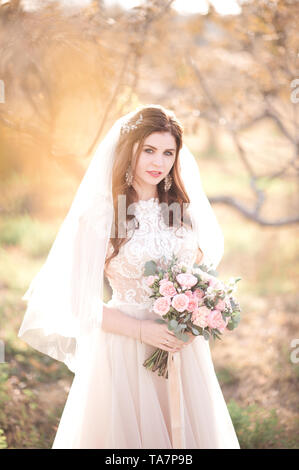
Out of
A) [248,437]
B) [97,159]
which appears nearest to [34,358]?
[248,437]

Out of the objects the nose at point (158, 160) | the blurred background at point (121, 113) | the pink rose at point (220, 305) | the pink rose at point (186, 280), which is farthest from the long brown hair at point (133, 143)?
the blurred background at point (121, 113)

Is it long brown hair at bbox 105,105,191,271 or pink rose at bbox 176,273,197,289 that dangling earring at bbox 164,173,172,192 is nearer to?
long brown hair at bbox 105,105,191,271

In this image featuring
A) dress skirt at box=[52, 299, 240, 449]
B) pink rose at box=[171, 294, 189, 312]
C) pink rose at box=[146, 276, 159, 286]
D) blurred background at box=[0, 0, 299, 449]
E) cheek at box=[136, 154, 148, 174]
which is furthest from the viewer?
blurred background at box=[0, 0, 299, 449]

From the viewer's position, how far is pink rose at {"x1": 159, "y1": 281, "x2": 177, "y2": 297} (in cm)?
232

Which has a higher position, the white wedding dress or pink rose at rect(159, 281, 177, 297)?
pink rose at rect(159, 281, 177, 297)

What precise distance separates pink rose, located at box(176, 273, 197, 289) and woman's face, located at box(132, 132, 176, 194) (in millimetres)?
658

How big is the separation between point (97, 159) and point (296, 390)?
3.32m

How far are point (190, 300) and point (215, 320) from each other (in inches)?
6.4

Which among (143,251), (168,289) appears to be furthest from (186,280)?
(143,251)

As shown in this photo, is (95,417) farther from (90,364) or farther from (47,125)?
(47,125)

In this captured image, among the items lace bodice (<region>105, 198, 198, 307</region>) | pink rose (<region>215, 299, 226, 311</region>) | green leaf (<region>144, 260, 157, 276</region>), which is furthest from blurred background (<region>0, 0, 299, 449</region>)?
pink rose (<region>215, 299, 226, 311</region>)

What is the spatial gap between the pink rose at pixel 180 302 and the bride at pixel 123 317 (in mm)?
250

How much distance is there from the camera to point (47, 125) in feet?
12.6

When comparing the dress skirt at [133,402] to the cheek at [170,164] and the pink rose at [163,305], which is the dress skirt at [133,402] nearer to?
the pink rose at [163,305]
